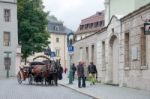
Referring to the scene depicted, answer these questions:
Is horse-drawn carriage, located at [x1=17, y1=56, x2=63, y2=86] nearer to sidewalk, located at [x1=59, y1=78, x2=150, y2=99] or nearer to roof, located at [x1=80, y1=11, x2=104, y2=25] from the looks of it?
sidewalk, located at [x1=59, y1=78, x2=150, y2=99]

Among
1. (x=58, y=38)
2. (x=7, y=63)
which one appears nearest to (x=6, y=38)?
(x=7, y=63)

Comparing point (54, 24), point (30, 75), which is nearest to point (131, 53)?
point (30, 75)

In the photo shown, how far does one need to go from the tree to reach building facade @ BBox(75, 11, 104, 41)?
39.8 metres

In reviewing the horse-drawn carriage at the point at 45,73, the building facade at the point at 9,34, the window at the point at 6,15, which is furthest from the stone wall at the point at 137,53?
the window at the point at 6,15

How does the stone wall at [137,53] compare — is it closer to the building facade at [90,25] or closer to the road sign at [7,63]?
the road sign at [7,63]

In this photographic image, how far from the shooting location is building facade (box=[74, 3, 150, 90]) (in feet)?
Result: 89.2

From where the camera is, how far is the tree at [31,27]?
7812 centimetres

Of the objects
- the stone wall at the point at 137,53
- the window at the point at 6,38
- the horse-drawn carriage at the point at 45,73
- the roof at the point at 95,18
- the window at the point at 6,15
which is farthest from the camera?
the roof at the point at 95,18

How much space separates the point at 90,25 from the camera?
125 metres

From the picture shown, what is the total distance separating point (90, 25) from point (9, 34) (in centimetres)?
5155

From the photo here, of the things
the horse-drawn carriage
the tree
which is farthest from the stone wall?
the tree

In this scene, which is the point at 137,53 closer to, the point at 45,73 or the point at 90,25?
the point at 45,73

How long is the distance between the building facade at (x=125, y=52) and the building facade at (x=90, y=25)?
259 feet

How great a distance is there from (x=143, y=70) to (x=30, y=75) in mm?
14777
